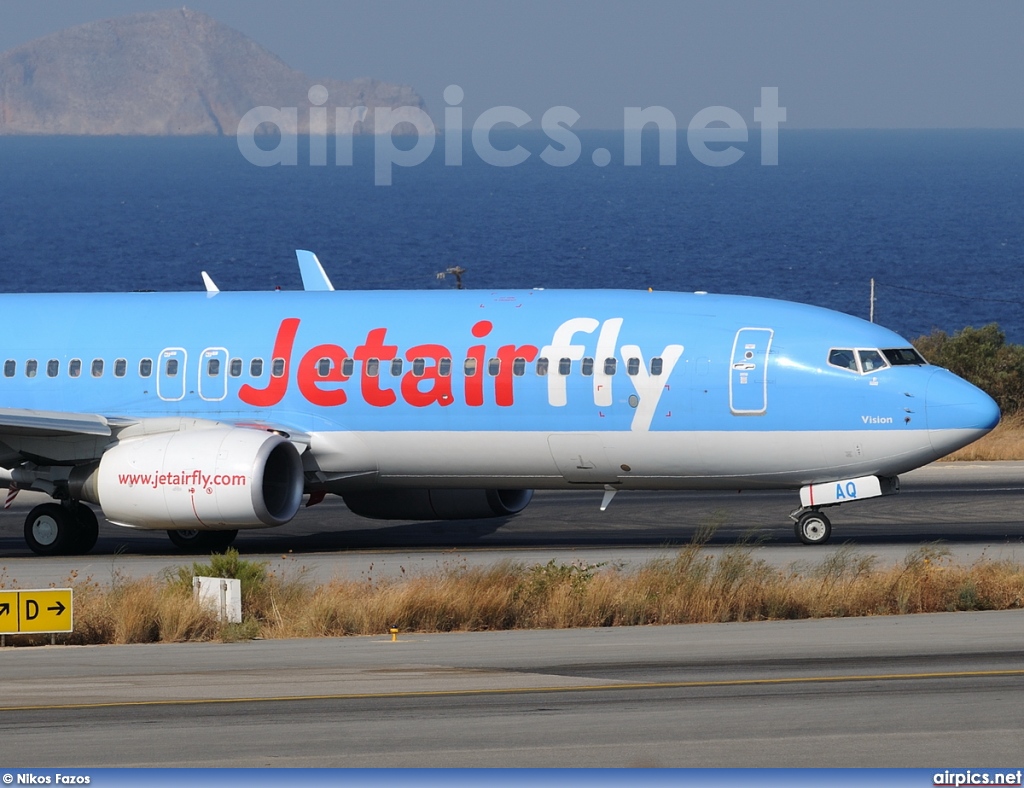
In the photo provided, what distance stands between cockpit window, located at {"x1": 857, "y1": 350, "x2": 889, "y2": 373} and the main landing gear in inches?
501

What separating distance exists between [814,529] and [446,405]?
A: 6.00 m

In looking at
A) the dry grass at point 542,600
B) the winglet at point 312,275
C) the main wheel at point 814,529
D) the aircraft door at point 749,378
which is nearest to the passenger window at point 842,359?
the aircraft door at point 749,378

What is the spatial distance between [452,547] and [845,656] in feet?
43.0

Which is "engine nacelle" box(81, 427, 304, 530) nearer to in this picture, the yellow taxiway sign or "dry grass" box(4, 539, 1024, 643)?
"dry grass" box(4, 539, 1024, 643)

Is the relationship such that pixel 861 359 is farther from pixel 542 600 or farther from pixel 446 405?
pixel 542 600

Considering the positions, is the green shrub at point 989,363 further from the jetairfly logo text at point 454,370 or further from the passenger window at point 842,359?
the jetairfly logo text at point 454,370

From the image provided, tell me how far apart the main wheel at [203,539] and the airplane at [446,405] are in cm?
4

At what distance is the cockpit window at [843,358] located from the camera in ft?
84.6

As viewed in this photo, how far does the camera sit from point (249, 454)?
26.1m

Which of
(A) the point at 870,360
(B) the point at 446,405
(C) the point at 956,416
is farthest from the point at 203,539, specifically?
(C) the point at 956,416

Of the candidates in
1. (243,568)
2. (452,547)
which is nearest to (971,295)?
(452,547)

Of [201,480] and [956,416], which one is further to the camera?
[201,480]

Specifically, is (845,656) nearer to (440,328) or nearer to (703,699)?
(703,699)

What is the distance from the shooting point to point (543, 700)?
14391 mm
